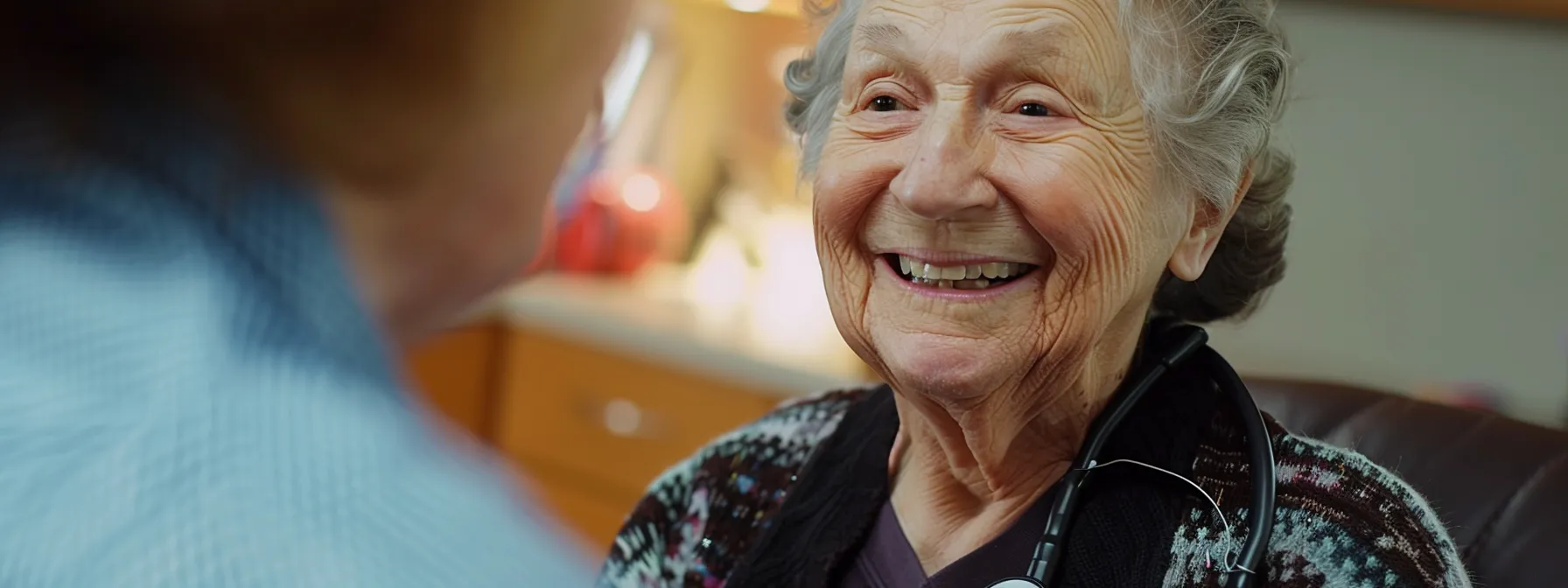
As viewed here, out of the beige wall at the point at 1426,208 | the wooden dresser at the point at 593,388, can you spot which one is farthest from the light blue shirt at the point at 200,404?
the wooden dresser at the point at 593,388

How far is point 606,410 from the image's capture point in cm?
281

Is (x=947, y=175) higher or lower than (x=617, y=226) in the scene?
higher

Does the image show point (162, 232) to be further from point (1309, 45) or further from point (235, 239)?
point (1309, 45)

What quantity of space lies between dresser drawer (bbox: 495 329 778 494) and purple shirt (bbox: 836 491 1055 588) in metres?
1.37

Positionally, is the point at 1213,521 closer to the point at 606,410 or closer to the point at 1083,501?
the point at 1083,501

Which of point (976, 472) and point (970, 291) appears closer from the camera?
point (970, 291)

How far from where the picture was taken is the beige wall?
7.02ft

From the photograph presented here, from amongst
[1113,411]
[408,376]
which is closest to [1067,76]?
[1113,411]

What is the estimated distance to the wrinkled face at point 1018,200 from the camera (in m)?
1.06

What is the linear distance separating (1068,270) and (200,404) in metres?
0.73

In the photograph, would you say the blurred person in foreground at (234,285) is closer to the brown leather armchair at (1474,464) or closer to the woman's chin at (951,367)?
the woman's chin at (951,367)

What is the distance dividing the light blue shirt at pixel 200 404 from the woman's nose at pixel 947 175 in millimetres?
616

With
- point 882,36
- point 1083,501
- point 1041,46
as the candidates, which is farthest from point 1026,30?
point 1083,501

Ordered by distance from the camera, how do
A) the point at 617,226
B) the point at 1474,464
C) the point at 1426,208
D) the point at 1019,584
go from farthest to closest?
1. the point at 617,226
2. the point at 1426,208
3. the point at 1474,464
4. the point at 1019,584
